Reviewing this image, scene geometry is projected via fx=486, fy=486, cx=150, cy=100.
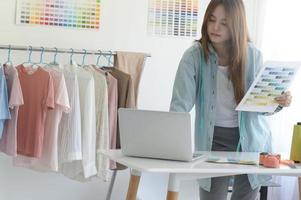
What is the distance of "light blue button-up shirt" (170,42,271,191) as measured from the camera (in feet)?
6.48

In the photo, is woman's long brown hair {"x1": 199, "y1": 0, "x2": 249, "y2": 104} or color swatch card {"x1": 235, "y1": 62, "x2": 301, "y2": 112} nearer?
color swatch card {"x1": 235, "y1": 62, "x2": 301, "y2": 112}

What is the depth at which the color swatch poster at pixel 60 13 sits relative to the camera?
2.93 metres

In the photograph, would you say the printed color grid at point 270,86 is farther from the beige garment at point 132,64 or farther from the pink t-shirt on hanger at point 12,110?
the pink t-shirt on hanger at point 12,110

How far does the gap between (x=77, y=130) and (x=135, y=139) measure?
1.05 metres

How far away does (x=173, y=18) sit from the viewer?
328 cm

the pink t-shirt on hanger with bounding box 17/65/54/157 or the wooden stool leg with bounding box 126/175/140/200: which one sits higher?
the pink t-shirt on hanger with bounding box 17/65/54/157

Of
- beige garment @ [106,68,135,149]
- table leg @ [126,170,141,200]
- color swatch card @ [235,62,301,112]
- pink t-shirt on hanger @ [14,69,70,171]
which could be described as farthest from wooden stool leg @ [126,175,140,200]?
beige garment @ [106,68,135,149]

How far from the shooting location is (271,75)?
6.18 feet

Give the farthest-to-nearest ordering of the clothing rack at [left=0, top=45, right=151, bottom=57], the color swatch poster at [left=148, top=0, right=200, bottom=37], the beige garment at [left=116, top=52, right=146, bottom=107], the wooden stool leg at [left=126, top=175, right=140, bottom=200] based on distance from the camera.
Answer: the color swatch poster at [left=148, top=0, right=200, bottom=37] → the beige garment at [left=116, top=52, right=146, bottom=107] → the clothing rack at [left=0, top=45, right=151, bottom=57] → the wooden stool leg at [left=126, top=175, right=140, bottom=200]

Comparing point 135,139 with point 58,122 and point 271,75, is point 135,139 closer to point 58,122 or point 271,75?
Answer: point 271,75

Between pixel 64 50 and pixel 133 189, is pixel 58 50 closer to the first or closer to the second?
pixel 64 50

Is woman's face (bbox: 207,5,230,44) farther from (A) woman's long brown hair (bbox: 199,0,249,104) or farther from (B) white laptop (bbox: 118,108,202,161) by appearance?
(B) white laptop (bbox: 118,108,202,161)

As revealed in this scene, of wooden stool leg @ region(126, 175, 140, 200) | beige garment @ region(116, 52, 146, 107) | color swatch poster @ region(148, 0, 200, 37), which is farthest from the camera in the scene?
color swatch poster @ region(148, 0, 200, 37)

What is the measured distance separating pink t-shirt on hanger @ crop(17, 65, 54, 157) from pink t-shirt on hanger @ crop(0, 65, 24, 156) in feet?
0.18
